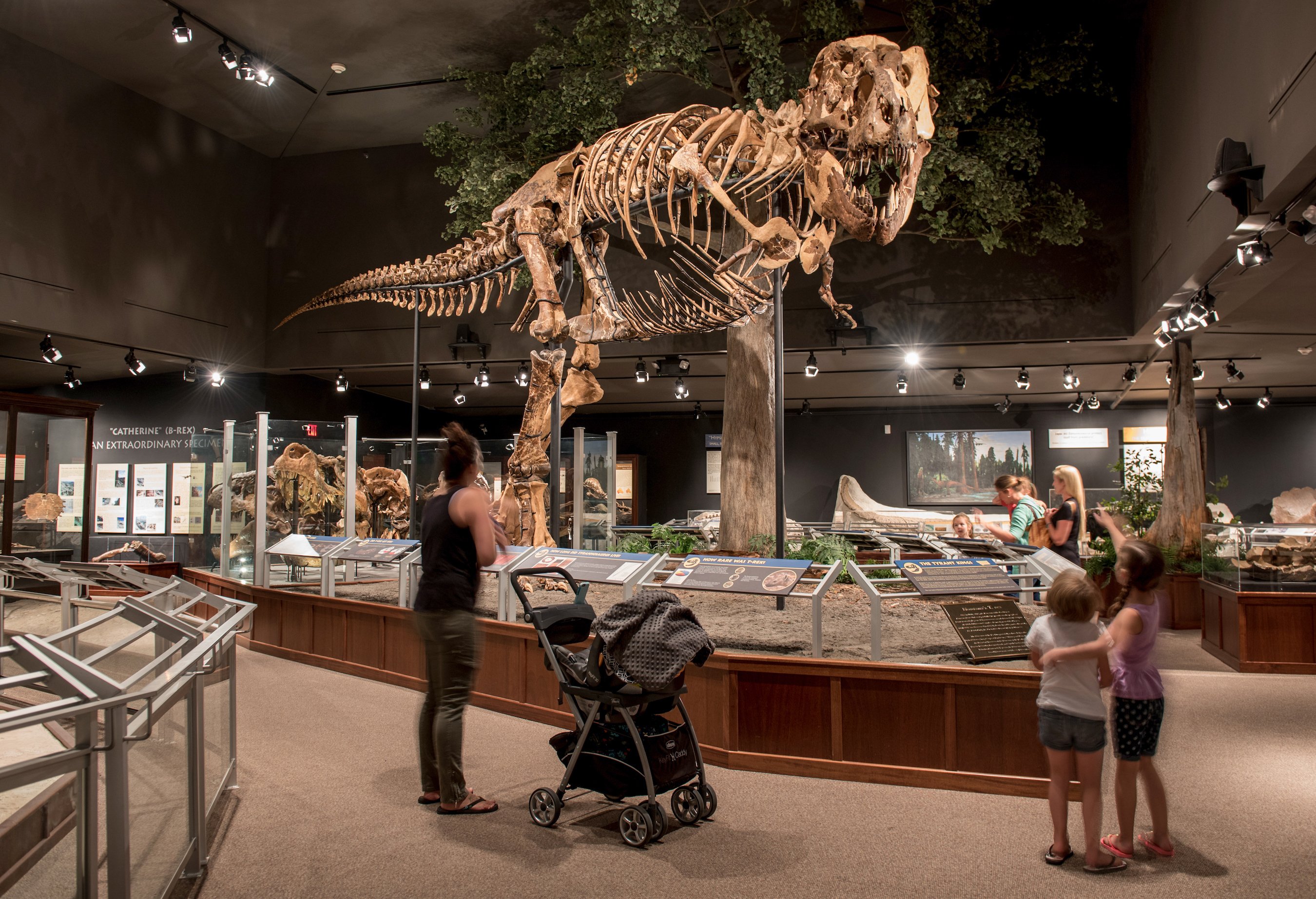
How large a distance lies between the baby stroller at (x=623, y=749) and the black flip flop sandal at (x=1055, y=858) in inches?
48.5

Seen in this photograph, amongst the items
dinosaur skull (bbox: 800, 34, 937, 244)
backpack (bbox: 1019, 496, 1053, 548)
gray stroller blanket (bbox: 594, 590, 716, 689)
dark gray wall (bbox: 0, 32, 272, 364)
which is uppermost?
dark gray wall (bbox: 0, 32, 272, 364)

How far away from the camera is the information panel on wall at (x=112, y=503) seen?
1160 centimetres

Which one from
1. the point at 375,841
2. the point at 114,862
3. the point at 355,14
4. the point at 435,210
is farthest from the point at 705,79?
the point at 114,862

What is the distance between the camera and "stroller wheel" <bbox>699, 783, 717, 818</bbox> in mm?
3225

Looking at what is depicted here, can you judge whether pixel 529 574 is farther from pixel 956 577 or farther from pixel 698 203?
pixel 698 203

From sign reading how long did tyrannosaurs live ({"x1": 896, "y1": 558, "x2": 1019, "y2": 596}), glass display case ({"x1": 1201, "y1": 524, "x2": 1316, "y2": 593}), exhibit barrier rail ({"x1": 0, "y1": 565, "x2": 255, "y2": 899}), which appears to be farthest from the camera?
glass display case ({"x1": 1201, "y1": 524, "x2": 1316, "y2": 593})

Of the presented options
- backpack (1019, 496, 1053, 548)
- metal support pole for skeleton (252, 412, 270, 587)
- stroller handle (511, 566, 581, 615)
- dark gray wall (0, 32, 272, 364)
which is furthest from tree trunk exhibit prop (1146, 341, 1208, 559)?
dark gray wall (0, 32, 272, 364)

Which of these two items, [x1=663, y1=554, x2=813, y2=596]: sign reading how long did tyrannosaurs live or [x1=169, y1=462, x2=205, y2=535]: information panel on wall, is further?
[x1=169, y1=462, x2=205, y2=535]: information panel on wall

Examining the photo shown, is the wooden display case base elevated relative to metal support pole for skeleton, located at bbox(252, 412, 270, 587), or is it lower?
lower

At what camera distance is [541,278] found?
6.57 m

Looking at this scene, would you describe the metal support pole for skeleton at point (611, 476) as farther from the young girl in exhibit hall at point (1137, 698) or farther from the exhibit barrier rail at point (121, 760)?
the young girl in exhibit hall at point (1137, 698)

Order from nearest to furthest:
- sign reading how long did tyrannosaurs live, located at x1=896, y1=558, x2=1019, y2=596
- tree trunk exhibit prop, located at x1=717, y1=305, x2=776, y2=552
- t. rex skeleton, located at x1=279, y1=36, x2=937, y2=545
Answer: sign reading how long did tyrannosaurs live, located at x1=896, y1=558, x2=1019, y2=596
t. rex skeleton, located at x1=279, y1=36, x2=937, y2=545
tree trunk exhibit prop, located at x1=717, y1=305, x2=776, y2=552

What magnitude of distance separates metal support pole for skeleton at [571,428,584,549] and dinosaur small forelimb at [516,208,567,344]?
92.3 inches

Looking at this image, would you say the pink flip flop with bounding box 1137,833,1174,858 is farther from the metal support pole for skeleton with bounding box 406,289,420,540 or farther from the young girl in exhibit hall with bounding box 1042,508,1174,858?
the metal support pole for skeleton with bounding box 406,289,420,540
